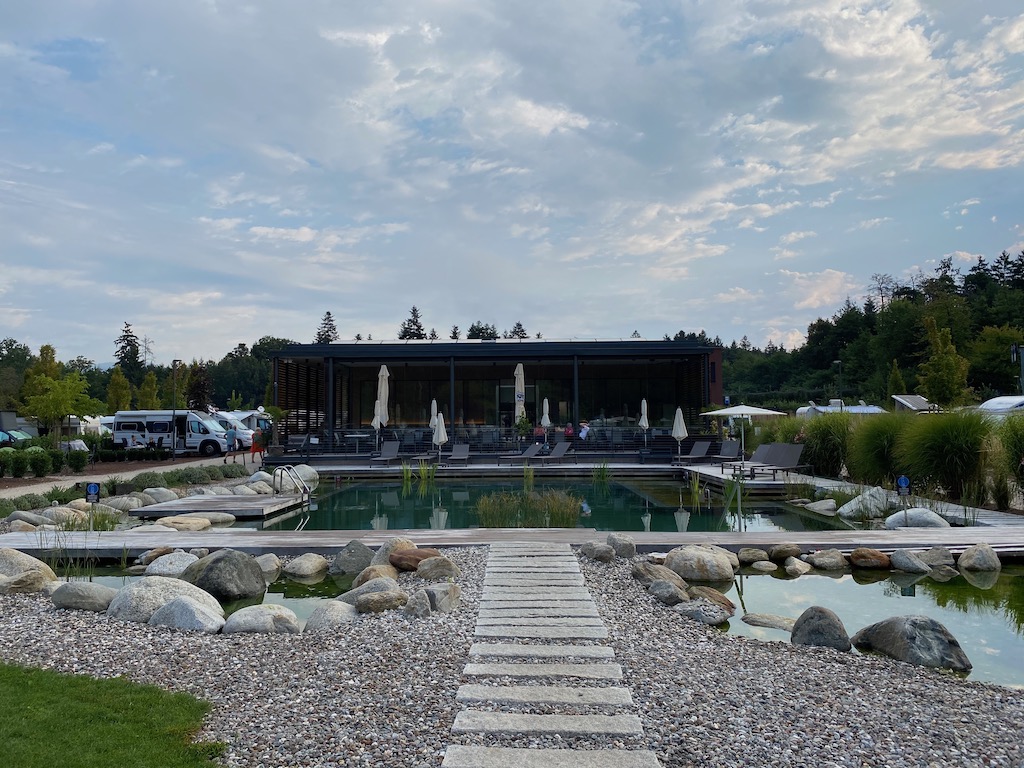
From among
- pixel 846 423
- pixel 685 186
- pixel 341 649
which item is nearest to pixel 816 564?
pixel 341 649

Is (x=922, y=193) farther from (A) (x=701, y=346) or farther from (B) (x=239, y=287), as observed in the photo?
(B) (x=239, y=287)

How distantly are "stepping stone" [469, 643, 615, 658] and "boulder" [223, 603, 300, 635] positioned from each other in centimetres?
149

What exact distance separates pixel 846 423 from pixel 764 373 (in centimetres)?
5038

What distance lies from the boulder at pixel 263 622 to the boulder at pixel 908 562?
19.1 ft

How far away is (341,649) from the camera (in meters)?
4.41

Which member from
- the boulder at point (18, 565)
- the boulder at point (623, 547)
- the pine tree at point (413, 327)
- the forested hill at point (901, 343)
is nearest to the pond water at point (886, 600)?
the boulder at point (18, 565)

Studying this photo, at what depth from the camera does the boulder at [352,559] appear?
734 cm

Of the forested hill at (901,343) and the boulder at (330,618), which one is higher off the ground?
the forested hill at (901,343)

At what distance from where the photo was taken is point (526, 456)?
19.7m

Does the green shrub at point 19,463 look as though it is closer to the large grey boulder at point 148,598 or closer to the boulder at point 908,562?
the large grey boulder at point 148,598

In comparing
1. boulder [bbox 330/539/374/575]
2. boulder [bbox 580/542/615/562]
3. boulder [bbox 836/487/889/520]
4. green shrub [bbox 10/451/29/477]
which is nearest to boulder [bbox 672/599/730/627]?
boulder [bbox 580/542/615/562]

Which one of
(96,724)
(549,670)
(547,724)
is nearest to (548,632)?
(549,670)

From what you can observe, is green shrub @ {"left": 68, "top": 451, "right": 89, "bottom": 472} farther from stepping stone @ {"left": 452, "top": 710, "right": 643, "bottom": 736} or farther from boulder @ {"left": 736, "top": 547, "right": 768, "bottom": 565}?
stepping stone @ {"left": 452, "top": 710, "right": 643, "bottom": 736}

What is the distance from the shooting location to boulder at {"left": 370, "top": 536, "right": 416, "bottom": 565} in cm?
711
